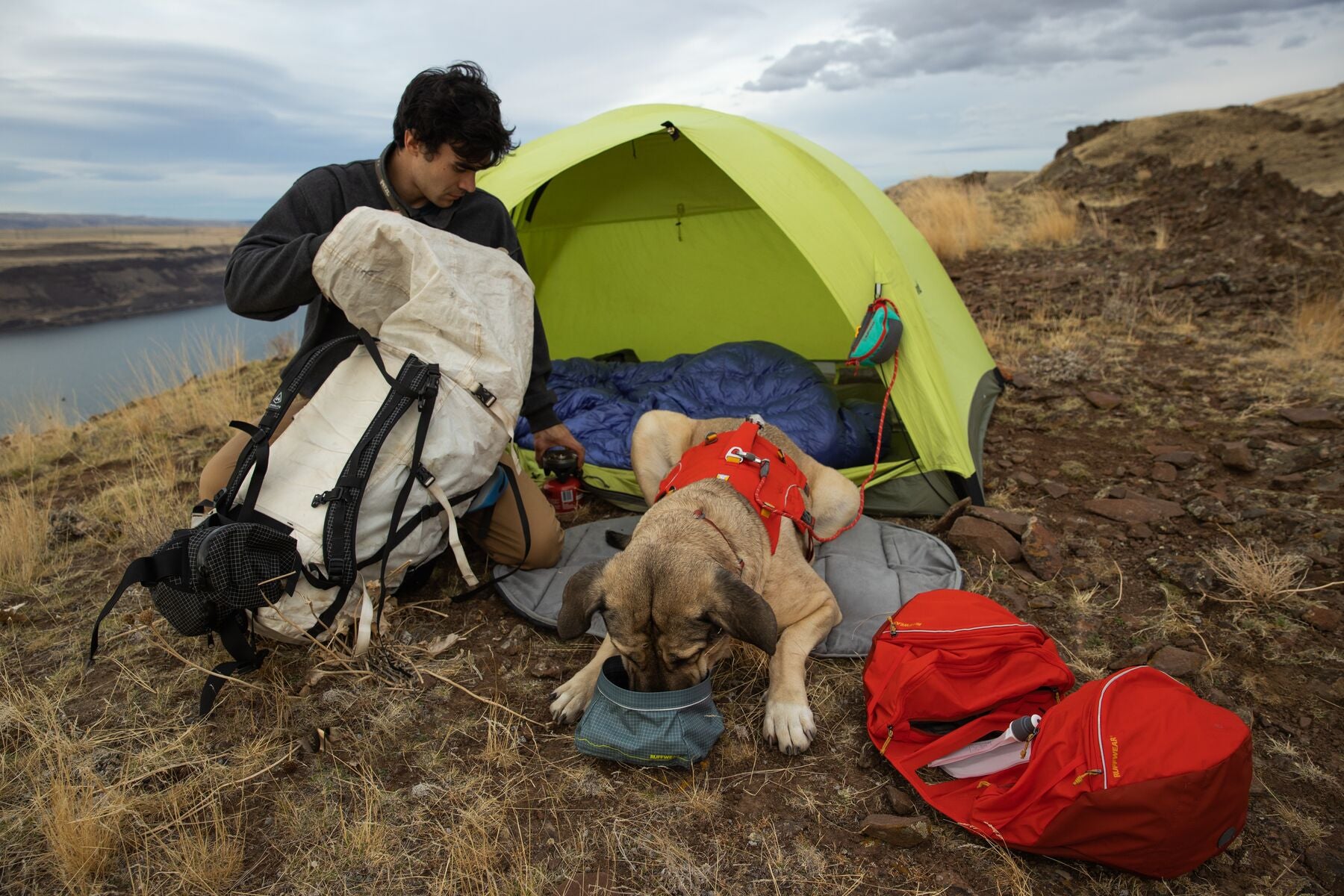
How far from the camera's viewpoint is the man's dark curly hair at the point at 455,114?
329 cm

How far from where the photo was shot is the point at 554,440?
424cm

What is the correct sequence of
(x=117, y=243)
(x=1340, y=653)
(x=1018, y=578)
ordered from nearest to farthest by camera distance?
1. (x=1340, y=653)
2. (x=1018, y=578)
3. (x=117, y=243)

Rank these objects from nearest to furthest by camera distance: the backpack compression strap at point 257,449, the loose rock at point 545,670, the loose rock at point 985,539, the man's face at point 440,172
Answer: the backpack compression strap at point 257,449 < the loose rock at point 545,670 < the man's face at point 440,172 < the loose rock at point 985,539

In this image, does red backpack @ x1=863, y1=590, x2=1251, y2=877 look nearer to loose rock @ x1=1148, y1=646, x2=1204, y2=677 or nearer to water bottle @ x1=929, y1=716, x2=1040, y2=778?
water bottle @ x1=929, y1=716, x2=1040, y2=778

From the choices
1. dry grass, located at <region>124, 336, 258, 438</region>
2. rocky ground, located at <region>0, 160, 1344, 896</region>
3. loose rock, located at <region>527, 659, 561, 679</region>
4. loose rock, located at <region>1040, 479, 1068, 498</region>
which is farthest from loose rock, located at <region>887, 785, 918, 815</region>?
dry grass, located at <region>124, 336, 258, 438</region>

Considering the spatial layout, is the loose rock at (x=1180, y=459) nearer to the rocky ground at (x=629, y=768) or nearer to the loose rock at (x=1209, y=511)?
the rocky ground at (x=629, y=768)

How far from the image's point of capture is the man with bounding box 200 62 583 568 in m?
3.21

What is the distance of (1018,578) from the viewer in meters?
3.70

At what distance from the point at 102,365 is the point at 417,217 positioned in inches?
443

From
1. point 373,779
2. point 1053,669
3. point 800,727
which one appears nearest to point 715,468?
point 800,727

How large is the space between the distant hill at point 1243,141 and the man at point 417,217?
49.0 ft

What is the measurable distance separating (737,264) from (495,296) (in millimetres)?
3773

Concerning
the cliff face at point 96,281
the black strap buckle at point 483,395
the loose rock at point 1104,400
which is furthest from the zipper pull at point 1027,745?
the cliff face at point 96,281

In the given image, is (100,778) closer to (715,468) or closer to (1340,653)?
(715,468)
